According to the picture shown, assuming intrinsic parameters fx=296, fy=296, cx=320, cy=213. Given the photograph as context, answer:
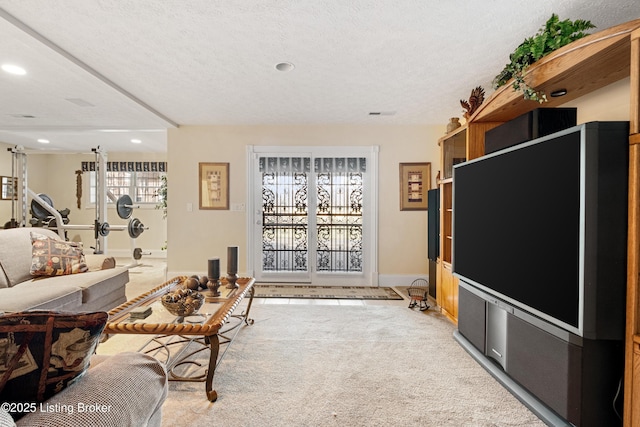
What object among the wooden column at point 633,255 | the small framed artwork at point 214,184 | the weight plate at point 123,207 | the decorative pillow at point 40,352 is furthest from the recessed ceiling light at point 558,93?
the weight plate at point 123,207

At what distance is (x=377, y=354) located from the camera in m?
2.30

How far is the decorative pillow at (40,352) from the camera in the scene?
68 cm

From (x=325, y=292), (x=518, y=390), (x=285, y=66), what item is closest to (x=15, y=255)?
(x=285, y=66)

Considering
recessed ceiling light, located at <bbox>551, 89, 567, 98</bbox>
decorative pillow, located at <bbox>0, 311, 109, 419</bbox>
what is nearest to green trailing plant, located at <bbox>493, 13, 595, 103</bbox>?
recessed ceiling light, located at <bbox>551, 89, 567, 98</bbox>

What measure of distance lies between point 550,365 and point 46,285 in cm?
354

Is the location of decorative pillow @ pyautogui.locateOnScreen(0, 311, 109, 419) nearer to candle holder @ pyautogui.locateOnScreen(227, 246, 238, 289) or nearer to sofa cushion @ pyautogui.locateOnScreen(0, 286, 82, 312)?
candle holder @ pyautogui.locateOnScreen(227, 246, 238, 289)

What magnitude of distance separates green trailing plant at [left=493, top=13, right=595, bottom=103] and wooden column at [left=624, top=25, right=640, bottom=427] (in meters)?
0.55

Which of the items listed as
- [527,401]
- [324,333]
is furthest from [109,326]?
[527,401]

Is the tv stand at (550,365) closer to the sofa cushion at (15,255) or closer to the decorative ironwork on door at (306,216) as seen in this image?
the decorative ironwork on door at (306,216)

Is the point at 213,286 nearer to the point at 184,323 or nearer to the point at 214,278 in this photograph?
the point at 214,278

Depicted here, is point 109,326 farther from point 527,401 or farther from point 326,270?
point 326,270

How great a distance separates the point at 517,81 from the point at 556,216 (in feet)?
3.23

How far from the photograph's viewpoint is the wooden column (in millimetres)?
1275

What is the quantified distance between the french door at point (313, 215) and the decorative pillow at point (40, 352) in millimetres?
3636
